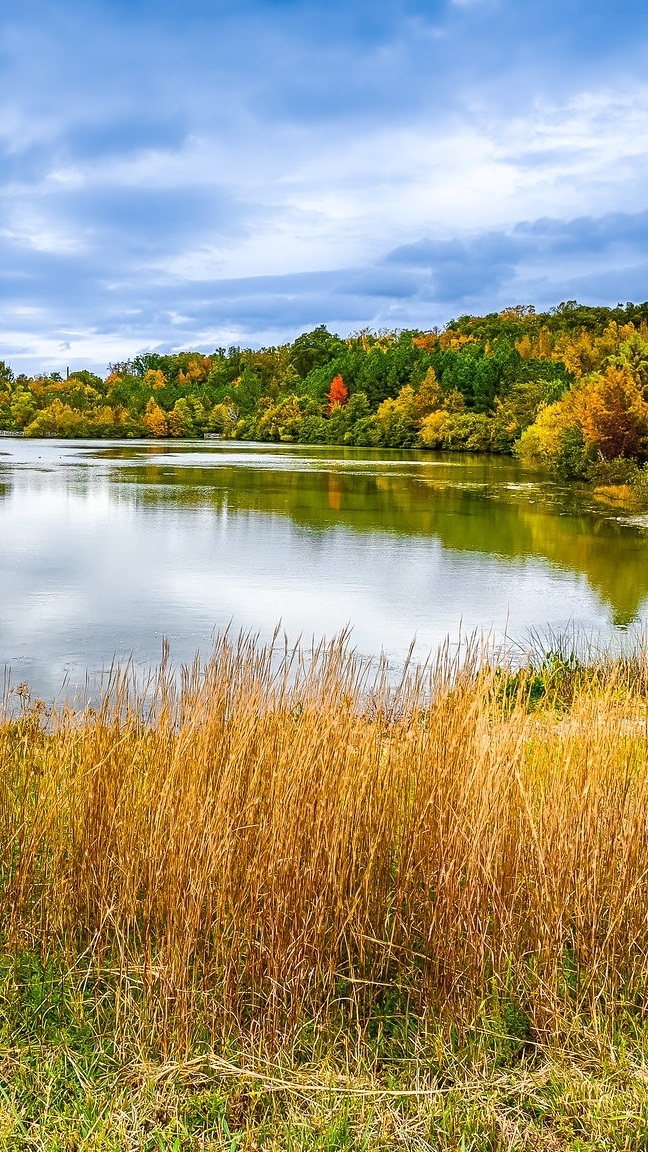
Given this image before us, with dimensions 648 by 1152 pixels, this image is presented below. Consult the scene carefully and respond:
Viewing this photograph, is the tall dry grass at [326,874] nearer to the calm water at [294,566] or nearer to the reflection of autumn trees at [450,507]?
the calm water at [294,566]

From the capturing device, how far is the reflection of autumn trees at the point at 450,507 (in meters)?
16.6

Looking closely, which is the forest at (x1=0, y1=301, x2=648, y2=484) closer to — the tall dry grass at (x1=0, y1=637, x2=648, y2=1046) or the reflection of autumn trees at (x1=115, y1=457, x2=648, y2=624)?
the reflection of autumn trees at (x1=115, y1=457, x2=648, y2=624)

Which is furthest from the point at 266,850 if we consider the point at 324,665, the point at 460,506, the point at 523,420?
the point at 523,420

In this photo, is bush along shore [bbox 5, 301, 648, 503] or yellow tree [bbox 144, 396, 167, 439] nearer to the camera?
bush along shore [bbox 5, 301, 648, 503]

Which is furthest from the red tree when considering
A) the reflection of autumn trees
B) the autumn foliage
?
the reflection of autumn trees

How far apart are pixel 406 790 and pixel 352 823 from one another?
1.02 feet

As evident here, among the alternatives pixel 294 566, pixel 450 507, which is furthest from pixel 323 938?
pixel 450 507

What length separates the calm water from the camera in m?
10.8

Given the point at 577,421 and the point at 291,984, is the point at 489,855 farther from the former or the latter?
the point at 577,421

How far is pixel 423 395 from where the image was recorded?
218 ft

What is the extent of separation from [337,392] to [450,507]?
63.7 metres

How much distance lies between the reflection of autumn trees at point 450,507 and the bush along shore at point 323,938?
8670 mm

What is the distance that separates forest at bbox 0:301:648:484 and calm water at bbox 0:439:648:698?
159 inches

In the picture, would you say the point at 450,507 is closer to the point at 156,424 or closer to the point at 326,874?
the point at 326,874
